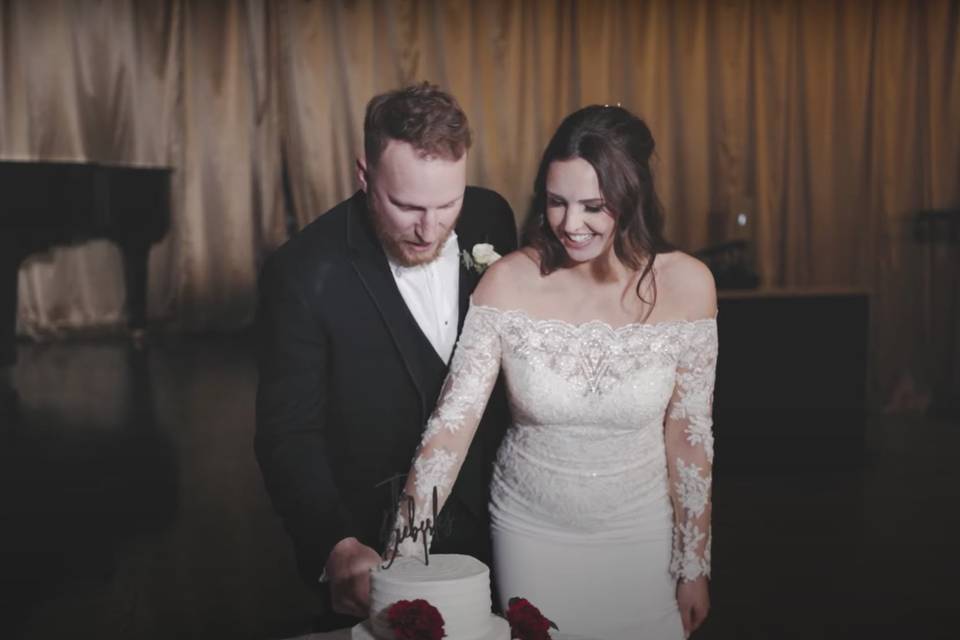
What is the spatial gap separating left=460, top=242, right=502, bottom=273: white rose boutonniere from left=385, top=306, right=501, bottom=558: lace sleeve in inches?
3.5

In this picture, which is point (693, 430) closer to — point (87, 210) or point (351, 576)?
point (351, 576)

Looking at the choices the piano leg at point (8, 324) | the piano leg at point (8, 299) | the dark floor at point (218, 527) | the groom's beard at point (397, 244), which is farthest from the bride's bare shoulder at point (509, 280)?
the piano leg at point (8, 299)

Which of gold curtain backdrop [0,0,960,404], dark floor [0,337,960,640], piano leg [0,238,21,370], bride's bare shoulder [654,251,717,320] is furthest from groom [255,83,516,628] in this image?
gold curtain backdrop [0,0,960,404]

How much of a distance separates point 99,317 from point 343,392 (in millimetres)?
3846

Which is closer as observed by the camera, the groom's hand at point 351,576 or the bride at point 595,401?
the groom's hand at point 351,576

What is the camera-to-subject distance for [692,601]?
211 centimetres

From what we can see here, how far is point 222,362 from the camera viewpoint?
17.4 ft

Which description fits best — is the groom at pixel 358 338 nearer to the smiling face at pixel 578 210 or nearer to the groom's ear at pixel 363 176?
the groom's ear at pixel 363 176

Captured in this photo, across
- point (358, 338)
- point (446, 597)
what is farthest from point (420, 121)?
point (446, 597)

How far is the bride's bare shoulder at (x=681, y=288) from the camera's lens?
202cm

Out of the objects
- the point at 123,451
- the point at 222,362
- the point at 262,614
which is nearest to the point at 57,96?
the point at 222,362

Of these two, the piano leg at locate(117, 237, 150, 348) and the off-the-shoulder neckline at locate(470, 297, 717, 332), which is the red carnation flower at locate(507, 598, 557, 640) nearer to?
the off-the-shoulder neckline at locate(470, 297, 717, 332)

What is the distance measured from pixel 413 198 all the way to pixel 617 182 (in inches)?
13.9

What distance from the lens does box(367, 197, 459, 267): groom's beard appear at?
6.45ft
